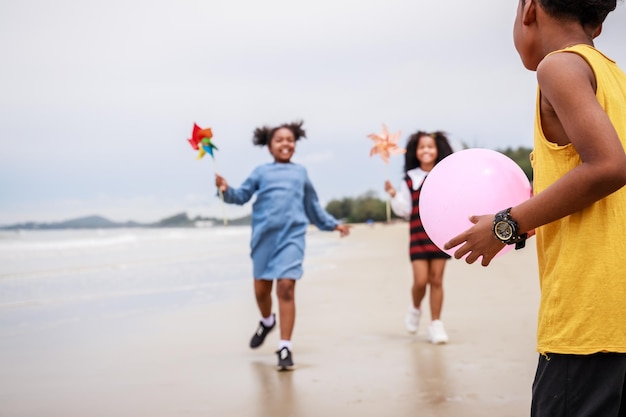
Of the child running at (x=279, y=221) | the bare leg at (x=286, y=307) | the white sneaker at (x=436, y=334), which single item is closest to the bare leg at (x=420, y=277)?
the white sneaker at (x=436, y=334)

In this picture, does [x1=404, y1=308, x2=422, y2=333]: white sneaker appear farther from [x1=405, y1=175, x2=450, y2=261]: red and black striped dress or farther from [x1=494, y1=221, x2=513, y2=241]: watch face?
[x1=494, y1=221, x2=513, y2=241]: watch face

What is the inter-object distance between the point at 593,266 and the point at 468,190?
0.60 meters

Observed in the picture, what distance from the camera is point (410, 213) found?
21.4 ft

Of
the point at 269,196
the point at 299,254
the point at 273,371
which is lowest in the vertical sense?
the point at 273,371

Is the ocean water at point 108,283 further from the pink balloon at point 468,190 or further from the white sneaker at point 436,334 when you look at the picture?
the pink balloon at point 468,190

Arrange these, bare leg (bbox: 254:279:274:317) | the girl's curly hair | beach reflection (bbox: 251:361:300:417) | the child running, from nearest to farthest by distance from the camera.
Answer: beach reflection (bbox: 251:361:300:417) → the child running → bare leg (bbox: 254:279:274:317) → the girl's curly hair

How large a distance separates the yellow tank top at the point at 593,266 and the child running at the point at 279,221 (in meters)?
3.74

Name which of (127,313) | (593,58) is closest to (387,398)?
(593,58)

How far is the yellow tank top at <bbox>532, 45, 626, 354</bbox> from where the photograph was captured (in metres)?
1.82

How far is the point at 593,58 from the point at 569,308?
0.61 metres

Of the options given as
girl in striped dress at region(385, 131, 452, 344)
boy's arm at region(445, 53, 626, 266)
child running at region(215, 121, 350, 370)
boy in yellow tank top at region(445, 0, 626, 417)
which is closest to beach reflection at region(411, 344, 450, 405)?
girl in striped dress at region(385, 131, 452, 344)

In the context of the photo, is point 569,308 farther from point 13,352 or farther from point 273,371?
point 13,352

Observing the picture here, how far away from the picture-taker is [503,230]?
75.9 inches

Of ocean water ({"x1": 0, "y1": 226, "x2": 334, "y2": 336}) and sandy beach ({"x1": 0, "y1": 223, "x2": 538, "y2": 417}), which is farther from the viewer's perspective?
ocean water ({"x1": 0, "y1": 226, "x2": 334, "y2": 336})
